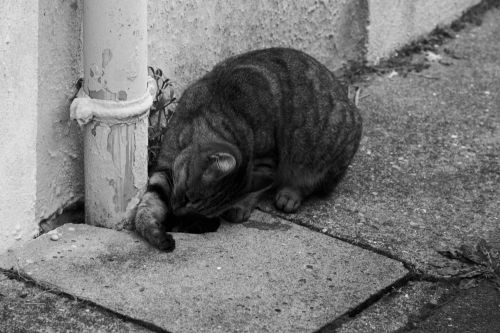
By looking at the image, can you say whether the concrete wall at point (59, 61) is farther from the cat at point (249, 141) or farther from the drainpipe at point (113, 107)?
the cat at point (249, 141)

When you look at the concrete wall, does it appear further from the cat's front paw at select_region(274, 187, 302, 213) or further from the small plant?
the cat's front paw at select_region(274, 187, 302, 213)

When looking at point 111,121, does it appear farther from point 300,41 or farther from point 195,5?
point 300,41

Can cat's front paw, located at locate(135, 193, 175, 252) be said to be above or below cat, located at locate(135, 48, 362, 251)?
below

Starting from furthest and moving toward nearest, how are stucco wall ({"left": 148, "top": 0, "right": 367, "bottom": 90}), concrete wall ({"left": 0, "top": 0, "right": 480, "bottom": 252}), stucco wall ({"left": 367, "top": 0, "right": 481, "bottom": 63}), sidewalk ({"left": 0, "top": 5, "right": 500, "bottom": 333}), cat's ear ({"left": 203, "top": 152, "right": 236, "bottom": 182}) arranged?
stucco wall ({"left": 367, "top": 0, "right": 481, "bottom": 63})
stucco wall ({"left": 148, "top": 0, "right": 367, "bottom": 90})
cat's ear ({"left": 203, "top": 152, "right": 236, "bottom": 182})
concrete wall ({"left": 0, "top": 0, "right": 480, "bottom": 252})
sidewalk ({"left": 0, "top": 5, "right": 500, "bottom": 333})

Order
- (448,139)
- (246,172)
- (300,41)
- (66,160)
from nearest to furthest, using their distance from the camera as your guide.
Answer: (66,160)
(246,172)
(448,139)
(300,41)

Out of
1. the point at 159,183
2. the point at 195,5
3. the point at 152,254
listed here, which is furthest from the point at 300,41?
the point at 152,254

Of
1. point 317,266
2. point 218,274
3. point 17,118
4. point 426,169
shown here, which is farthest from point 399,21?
point 17,118

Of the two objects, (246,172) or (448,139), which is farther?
(448,139)

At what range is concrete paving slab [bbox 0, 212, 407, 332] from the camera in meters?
3.52

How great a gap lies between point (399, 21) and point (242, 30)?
1.64m

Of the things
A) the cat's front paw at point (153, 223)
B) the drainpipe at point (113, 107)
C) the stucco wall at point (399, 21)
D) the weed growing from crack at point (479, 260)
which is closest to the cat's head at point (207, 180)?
the cat's front paw at point (153, 223)

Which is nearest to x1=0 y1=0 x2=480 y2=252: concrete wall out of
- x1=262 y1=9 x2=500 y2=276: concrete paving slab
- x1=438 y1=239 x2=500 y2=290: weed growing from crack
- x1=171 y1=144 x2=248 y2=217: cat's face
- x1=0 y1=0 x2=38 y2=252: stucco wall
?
x1=0 y1=0 x2=38 y2=252: stucco wall

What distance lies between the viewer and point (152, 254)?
13.0 ft

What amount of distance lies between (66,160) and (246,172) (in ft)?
2.92
